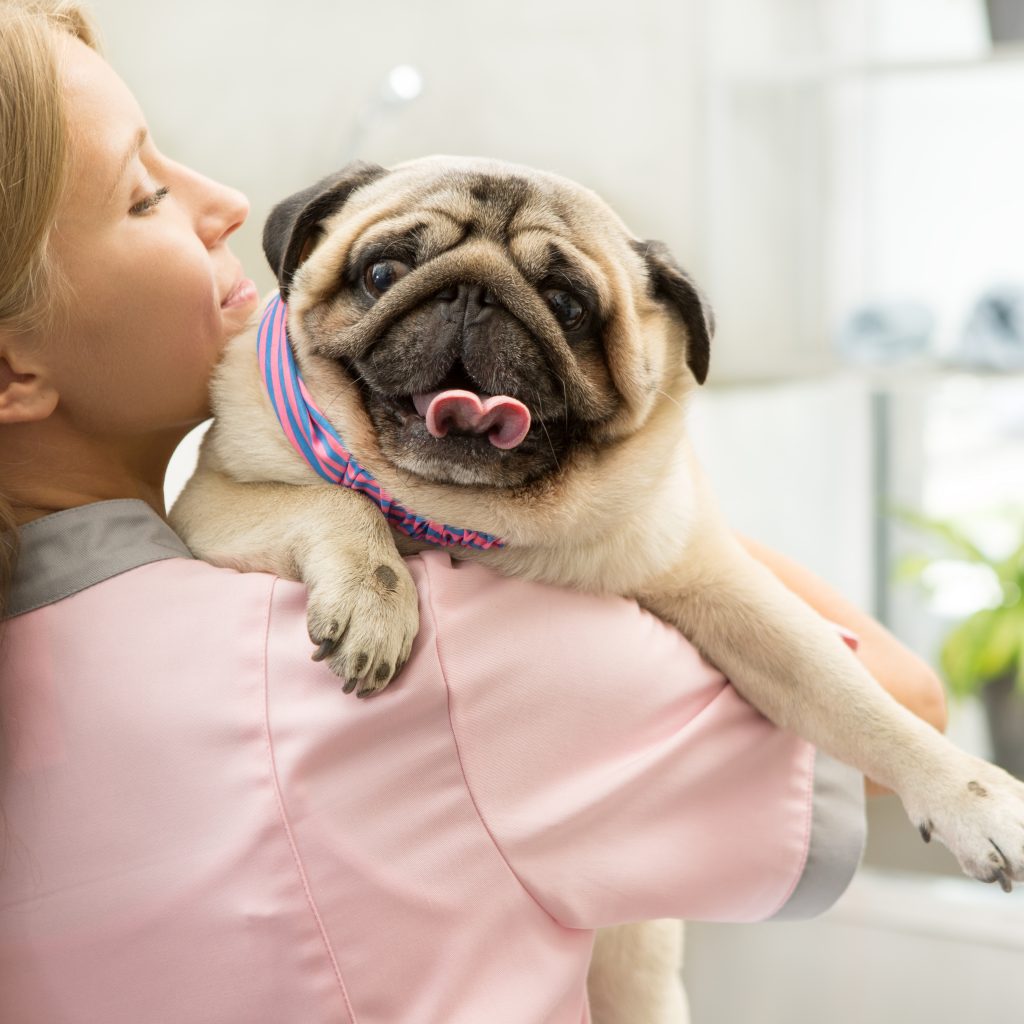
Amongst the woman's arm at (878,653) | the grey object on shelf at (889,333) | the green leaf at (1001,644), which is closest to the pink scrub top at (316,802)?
the woman's arm at (878,653)

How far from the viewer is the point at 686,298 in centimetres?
122

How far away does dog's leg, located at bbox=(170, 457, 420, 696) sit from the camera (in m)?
0.93

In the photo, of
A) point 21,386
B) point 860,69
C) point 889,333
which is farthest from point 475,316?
point 860,69

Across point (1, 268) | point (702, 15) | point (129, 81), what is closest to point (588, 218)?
point (1, 268)

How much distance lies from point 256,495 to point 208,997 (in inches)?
19.6

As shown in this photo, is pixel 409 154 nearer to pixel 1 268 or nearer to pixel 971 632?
pixel 971 632

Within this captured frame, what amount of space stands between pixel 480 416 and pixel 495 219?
0.24m

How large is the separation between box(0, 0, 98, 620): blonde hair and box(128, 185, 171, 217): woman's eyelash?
0.10 metres

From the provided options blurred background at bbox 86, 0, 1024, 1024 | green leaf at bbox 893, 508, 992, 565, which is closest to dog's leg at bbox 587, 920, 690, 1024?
blurred background at bbox 86, 0, 1024, 1024

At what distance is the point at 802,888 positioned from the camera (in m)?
1.08

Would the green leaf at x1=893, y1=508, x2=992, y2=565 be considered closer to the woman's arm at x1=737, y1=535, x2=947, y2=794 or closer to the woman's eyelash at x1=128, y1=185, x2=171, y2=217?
the woman's arm at x1=737, y1=535, x2=947, y2=794

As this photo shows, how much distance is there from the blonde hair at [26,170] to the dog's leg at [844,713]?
65 centimetres

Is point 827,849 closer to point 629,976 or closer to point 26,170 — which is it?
point 629,976

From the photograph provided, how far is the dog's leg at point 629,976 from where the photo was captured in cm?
137
